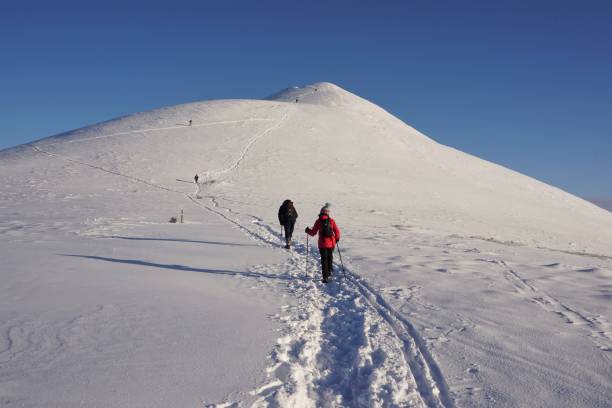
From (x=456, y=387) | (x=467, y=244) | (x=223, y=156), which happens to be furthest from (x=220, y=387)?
(x=223, y=156)

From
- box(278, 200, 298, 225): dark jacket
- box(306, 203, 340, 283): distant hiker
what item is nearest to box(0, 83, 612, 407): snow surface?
box(306, 203, 340, 283): distant hiker

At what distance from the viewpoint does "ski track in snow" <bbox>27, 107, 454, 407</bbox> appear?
17.0 feet

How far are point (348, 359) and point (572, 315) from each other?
4.73m

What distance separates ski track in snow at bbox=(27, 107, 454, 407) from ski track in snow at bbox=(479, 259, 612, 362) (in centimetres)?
281

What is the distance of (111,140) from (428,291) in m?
62.3

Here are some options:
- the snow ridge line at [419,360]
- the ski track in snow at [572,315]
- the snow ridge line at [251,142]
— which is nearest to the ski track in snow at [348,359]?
the snow ridge line at [419,360]

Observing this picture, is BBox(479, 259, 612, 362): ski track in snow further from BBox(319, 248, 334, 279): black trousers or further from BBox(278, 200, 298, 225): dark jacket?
BBox(278, 200, 298, 225): dark jacket

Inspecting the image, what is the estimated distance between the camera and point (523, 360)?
20.4 ft

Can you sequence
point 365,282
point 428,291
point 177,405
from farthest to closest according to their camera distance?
point 365,282 → point 428,291 → point 177,405

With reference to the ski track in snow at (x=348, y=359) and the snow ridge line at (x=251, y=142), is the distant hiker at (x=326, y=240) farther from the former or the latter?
the snow ridge line at (x=251, y=142)

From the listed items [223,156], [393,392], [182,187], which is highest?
[223,156]

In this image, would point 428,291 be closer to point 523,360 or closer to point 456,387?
point 523,360

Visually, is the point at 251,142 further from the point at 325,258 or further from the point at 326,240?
the point at 325,258

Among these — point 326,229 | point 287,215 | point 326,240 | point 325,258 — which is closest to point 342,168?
point 287,215
